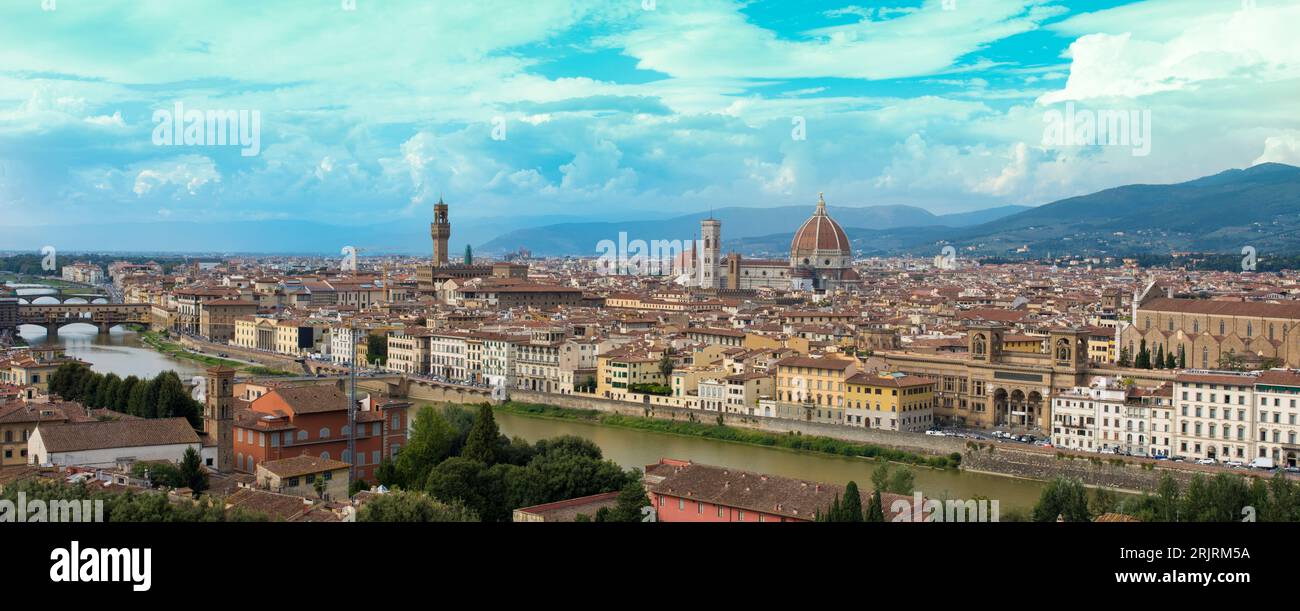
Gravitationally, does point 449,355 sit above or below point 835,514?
below

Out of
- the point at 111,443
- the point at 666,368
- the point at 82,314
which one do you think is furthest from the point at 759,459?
the point at 82,314

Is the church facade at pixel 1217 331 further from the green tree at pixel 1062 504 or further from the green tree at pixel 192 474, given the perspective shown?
the green tree at pixel 192 474

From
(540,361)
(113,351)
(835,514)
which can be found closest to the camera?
(835,514)

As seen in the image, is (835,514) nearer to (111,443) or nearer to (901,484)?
(901,484)

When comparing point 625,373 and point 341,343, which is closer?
→ point 625,373

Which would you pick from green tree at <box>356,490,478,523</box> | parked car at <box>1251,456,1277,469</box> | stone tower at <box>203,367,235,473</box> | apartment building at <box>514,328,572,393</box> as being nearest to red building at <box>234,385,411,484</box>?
stone tower at <box>203,367,235,473</box>
